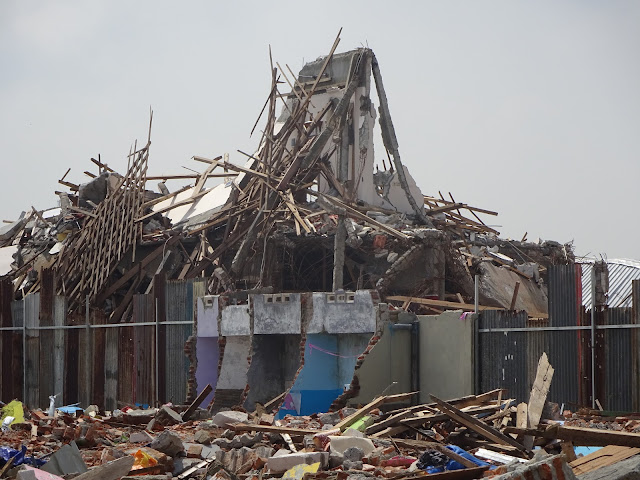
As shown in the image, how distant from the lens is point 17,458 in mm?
10430

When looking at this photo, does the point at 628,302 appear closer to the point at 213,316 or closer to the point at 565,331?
the point at 565,331

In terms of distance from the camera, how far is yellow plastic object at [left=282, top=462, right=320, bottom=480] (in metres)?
9.02

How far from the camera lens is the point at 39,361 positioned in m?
21.6

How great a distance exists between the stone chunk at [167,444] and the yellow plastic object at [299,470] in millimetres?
1736

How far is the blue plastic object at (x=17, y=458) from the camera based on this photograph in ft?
34.1

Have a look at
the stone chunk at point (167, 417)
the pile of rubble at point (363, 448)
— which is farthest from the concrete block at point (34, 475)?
the stone chunk at point (167, 417)

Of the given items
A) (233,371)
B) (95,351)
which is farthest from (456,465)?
(95,351)

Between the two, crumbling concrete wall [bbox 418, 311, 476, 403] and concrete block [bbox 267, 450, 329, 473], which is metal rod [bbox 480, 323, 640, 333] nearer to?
crumbling concrete wall [bbox 418, 311, 476, 403]

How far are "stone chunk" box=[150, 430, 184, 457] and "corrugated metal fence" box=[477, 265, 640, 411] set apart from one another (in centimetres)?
574

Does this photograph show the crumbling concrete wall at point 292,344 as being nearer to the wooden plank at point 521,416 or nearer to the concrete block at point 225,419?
the concrete block at point 225,419

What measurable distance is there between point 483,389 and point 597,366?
228 centimetres

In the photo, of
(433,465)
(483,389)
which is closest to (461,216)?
(483,389)

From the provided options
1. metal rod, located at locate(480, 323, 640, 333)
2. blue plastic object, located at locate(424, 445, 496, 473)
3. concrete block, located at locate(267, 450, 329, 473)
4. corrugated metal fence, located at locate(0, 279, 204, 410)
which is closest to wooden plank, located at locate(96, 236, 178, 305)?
corrugated metal fence, located at locate(0, 279, 204, 410)

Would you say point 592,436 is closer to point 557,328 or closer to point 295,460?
point 295,460
